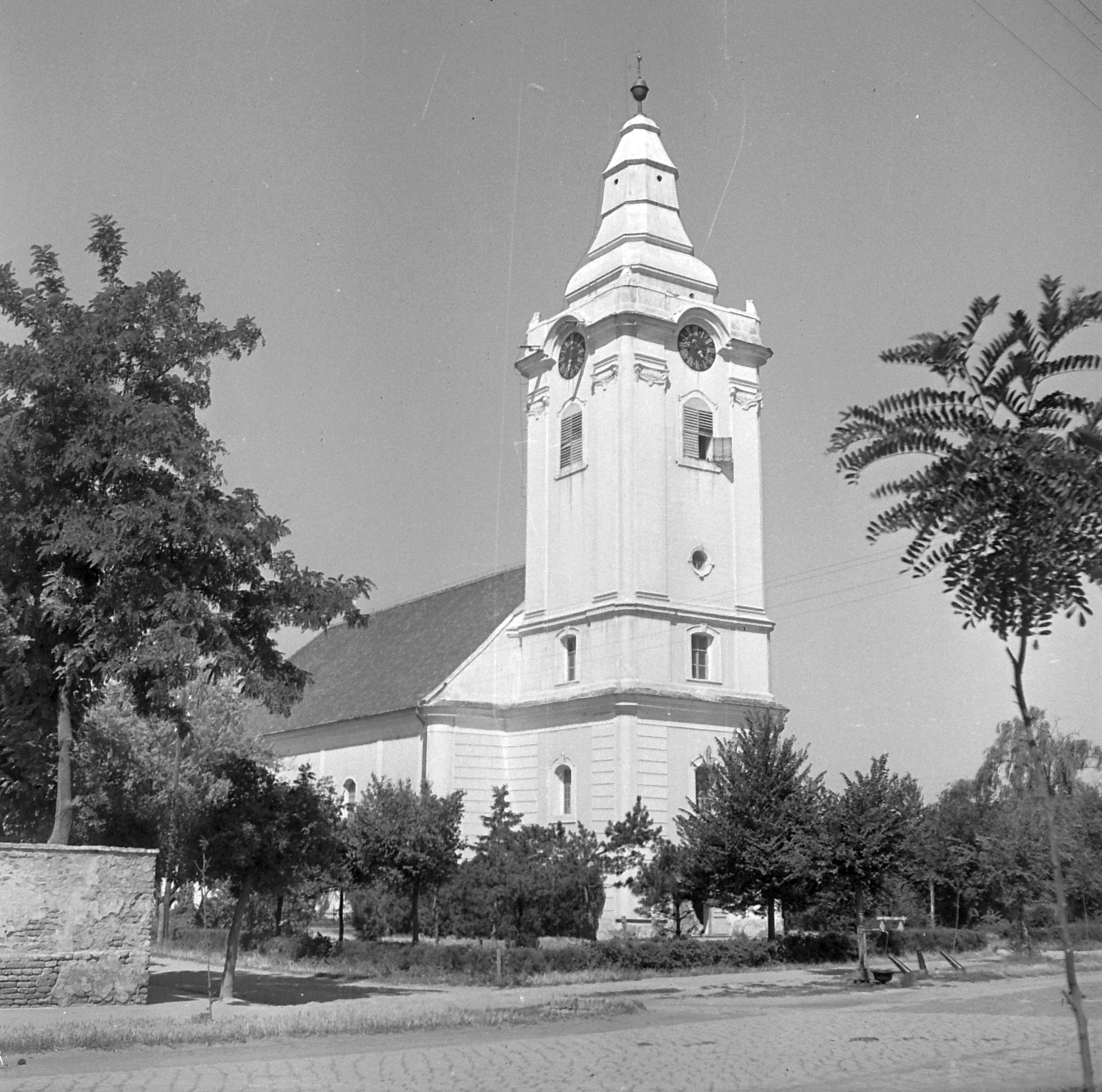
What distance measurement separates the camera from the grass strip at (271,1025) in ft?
49.4

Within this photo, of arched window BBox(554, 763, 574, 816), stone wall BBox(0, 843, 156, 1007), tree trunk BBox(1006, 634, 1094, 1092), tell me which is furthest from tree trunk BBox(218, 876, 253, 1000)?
arched window BBox(554, 763, 574, 816)

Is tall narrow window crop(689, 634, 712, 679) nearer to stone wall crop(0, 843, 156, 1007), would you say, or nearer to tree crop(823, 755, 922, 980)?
tree crop(823, 755, 922, 980)

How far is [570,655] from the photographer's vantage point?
4222 cm

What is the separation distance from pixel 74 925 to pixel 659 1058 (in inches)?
387

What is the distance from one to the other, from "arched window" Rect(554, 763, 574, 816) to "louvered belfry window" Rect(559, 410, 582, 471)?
10.0 metres

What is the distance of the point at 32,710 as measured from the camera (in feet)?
72.6

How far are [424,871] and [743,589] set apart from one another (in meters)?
16.0

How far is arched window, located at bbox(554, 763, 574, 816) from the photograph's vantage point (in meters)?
40.6

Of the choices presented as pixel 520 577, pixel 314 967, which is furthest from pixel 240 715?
pixel 314 967

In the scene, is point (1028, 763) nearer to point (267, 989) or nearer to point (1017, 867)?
point (1017, 867)

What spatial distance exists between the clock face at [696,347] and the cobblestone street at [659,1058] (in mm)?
25928

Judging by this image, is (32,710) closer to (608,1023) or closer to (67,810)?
(67,810)

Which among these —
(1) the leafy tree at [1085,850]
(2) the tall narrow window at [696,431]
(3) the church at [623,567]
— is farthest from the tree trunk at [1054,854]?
(1) the leafy tree at [1085,850]

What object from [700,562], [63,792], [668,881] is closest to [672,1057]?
[63,792]
